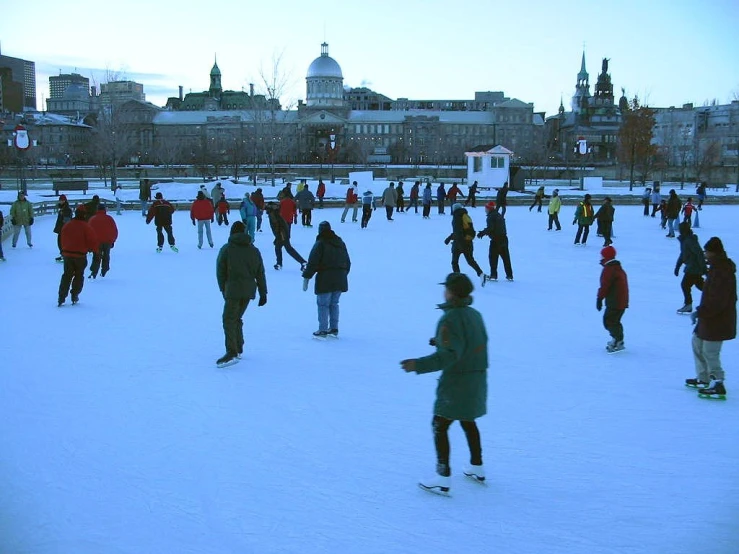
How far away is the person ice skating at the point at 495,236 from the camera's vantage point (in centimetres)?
1176

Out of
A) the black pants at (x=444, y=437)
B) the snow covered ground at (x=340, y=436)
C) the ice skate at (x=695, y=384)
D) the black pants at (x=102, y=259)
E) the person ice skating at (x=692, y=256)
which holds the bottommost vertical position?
the snow covered ground at (x=340, y=436)

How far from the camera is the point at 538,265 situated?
14484 millimetres

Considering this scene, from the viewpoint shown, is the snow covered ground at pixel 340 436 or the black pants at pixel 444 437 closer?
the snow covered ground at pixel 340 436

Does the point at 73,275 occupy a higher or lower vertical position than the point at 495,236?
lower

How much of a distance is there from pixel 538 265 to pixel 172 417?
10.0 meters

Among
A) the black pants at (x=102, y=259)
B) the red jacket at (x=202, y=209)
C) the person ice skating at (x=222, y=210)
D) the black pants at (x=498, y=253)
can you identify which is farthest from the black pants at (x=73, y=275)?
the person ice skating at (x=222, y=210)

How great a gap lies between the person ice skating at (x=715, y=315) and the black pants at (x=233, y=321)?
397cm

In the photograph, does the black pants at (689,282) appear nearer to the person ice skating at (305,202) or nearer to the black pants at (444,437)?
the black pants at (444,437)

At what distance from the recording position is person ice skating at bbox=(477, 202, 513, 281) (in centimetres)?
1176

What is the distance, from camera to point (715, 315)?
6012 millimetres

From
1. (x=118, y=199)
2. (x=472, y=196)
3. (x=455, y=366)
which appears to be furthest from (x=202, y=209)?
(x=472, y=196)

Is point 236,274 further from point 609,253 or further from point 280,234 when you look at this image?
point 280,234

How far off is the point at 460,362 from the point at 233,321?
3.43 metres

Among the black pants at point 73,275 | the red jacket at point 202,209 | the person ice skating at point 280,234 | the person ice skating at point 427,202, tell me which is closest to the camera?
the black pants at point 73,275
